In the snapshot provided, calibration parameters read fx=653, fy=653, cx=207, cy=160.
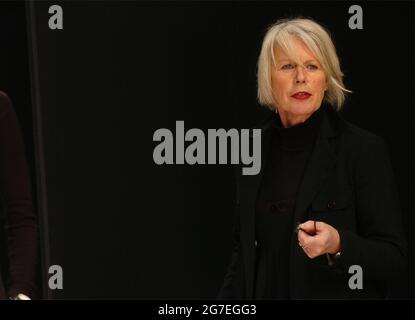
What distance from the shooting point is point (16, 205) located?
1.83m

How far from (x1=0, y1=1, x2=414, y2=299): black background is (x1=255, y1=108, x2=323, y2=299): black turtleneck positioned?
0.47 ft

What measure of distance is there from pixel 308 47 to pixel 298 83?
0.11 metres

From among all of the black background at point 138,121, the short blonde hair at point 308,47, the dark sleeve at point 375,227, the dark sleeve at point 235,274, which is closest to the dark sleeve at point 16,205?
the black background at point 138,121

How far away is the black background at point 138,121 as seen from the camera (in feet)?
6.46

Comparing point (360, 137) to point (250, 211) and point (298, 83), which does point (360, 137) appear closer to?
point (298, 83)

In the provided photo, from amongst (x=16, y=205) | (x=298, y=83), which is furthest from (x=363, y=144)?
(x=16, y=205)

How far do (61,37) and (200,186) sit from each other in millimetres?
619

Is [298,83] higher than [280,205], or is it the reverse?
[298,83]

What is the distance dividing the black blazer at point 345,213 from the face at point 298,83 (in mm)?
59

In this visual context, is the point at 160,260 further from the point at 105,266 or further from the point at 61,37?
the point at 61,37

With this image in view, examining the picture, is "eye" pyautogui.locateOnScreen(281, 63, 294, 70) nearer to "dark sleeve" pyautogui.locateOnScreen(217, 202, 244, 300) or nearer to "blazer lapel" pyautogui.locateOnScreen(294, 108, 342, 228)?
"blazer lapel" pyautogui.locateOnScreen(294, 108, 342, 228)

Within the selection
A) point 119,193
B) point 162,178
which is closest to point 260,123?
point 162,178

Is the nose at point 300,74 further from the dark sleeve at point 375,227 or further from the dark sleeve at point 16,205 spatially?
the dark sleeve at point 16,205

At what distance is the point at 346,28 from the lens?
193cm
